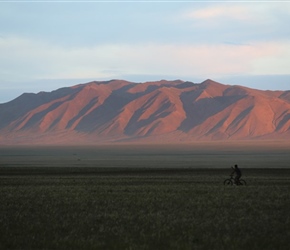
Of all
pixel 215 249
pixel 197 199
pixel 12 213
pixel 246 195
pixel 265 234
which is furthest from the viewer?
pixel 246 195

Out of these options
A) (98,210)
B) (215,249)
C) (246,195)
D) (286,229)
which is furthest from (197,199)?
(215,249)

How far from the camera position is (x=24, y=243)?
15.6m

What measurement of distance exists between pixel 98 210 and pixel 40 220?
10.0 feet

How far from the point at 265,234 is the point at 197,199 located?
29.8 ft

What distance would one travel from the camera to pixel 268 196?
26984mm

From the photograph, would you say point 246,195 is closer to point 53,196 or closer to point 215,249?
point 53,196

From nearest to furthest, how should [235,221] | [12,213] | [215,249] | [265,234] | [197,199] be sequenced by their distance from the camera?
[215,249], [265,234], [235,221], [12,213], [197,199]

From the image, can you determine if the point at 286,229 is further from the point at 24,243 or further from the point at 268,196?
the point at 268,196

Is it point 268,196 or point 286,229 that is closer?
point 286,229

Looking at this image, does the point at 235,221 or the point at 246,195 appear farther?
the point at 246,195

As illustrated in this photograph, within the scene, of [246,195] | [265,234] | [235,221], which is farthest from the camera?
[246,195]

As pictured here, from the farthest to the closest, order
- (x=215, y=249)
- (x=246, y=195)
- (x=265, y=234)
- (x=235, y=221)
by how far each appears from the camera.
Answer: (x=246, y=195), (x=235, y=221), (x=265, y=234), (x=215, y=249)

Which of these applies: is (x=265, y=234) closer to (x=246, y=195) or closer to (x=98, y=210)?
(x=98, y=210)

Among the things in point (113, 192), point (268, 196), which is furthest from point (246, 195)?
point (113, 192)
